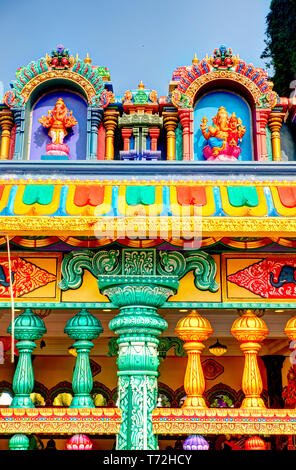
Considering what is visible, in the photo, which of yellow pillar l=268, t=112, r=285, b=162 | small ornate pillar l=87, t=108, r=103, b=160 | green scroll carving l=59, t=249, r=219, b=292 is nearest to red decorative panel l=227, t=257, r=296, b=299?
green scroll carving l=59, t=249, r=219, b=292

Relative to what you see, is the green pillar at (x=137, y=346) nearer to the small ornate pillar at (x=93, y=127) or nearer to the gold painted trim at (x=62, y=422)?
the gold painted trim at (x=62, y=422)

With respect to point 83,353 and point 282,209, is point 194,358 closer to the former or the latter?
point 83,353

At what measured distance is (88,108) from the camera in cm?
768

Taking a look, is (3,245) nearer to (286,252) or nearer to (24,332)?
(24,332)

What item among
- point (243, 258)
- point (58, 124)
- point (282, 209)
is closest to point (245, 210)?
point (282, 209)

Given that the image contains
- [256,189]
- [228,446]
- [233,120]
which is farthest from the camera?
[228,446]

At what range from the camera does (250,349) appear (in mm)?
5473

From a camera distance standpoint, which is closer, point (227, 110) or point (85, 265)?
point (85, 265)

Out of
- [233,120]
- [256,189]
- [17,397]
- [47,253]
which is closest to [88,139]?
[233,120]

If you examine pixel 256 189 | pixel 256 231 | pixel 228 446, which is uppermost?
pixel 256 189

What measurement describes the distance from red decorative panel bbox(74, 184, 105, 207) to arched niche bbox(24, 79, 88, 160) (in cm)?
237

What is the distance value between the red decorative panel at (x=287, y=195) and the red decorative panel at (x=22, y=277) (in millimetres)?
2465

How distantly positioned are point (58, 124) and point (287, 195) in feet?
12.1

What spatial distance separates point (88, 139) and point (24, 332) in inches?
130
